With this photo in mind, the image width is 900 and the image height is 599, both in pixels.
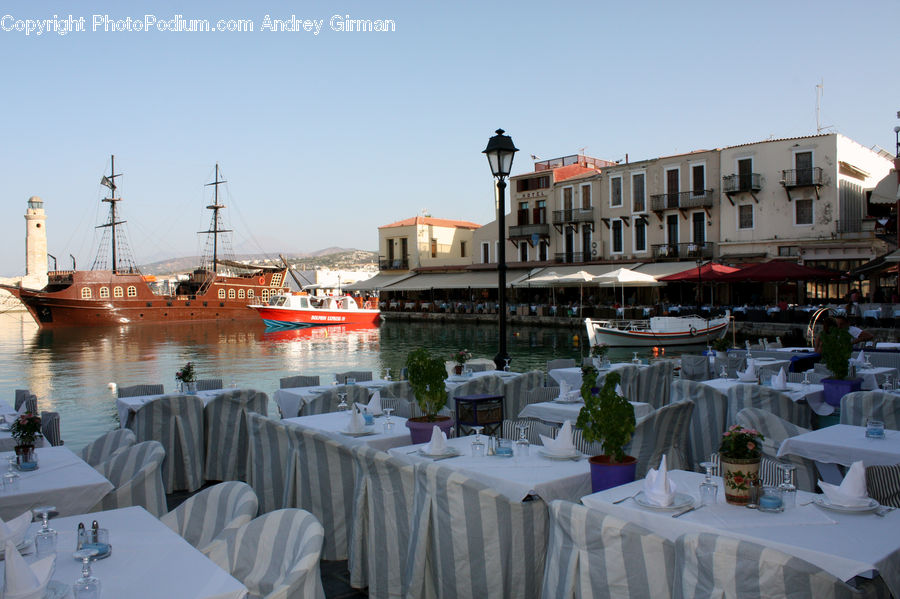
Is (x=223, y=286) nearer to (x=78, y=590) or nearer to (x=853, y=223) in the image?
(x=853, y=223)

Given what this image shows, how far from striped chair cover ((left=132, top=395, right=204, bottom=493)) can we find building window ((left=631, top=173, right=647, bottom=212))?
34.1m

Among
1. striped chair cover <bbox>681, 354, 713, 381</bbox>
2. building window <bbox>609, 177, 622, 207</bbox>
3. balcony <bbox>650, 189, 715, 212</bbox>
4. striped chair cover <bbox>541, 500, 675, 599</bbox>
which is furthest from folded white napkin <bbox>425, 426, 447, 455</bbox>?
building window <bbox>609, 177, 622, 207</bbox>

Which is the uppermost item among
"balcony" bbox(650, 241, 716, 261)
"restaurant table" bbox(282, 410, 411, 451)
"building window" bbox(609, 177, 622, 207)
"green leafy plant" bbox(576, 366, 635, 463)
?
"building window" bbox(609, 177, 622, 207)

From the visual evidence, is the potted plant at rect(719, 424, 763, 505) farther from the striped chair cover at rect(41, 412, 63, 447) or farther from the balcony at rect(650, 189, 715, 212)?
the balcony at rect(650, 189, 715, 212)

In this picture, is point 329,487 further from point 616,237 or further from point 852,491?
point 616,237

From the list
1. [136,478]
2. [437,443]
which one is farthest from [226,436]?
[437,443]

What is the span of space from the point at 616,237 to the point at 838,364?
34076 mm

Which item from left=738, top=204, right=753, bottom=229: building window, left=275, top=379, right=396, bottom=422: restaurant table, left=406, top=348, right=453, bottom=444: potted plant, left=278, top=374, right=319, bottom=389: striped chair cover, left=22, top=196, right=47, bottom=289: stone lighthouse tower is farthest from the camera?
left=22, top=196, right=47, bottom=289: stone lighthouse tower

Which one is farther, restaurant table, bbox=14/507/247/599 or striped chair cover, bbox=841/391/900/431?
striped chair cover, bbox=841/391/900/431

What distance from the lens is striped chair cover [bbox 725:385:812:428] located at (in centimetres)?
670

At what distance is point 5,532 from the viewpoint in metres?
2.84

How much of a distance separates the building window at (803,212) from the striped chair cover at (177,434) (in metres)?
A: 31.3

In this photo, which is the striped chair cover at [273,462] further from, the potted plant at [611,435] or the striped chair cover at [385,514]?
the potted plant at [611,435]

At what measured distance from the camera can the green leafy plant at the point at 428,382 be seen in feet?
17.0
